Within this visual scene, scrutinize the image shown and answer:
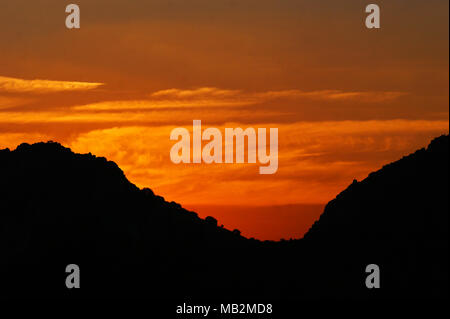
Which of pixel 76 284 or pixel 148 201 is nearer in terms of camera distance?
pixel 76 284

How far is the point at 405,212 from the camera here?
12606 cm

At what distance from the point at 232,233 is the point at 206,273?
985cm

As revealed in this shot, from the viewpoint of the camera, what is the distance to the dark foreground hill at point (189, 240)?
12362 cm

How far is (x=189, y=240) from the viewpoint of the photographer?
138000 millimetres

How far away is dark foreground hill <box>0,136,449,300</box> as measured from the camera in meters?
124

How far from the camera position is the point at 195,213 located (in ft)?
467

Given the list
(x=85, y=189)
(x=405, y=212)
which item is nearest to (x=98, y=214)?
(x=85, y=189)

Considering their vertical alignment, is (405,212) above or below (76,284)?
above
